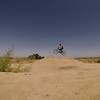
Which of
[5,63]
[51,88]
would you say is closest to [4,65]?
[5,63]

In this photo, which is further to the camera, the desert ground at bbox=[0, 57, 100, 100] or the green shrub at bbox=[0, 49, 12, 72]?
the green shrub at bbox=[0, 49, 12, 72]

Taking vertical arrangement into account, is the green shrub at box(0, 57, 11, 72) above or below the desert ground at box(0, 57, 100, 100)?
above

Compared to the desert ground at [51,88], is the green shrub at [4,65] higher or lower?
higher

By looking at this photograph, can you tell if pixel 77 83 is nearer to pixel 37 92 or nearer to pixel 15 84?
pixel 37 92

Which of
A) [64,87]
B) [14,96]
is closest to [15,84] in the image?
[14,96]

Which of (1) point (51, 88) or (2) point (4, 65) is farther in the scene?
(2) point (4, 65)

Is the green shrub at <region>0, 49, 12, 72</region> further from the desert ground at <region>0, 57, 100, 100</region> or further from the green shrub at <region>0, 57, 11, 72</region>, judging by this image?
the desert ground at <region>0, 57, 100, 100</region>

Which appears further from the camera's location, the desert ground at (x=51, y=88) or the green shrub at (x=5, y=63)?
the green shrub at (x=5, y=63)

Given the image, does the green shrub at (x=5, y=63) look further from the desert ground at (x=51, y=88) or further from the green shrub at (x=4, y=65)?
the desert ground at (x=51, y=88)

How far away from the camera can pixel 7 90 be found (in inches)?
276

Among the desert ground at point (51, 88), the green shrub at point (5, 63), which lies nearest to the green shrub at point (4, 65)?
the green shrub at point (5, 63)

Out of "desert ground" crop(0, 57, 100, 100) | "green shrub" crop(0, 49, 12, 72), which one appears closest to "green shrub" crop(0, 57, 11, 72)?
"green shrub" crop(0, 49, 12, 72)

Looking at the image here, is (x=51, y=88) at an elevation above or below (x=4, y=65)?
below

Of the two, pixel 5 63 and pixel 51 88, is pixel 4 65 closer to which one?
pixel 5 63
